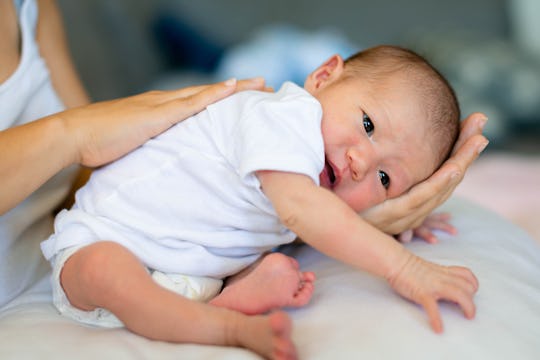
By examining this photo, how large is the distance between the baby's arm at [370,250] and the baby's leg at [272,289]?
0.17 feet

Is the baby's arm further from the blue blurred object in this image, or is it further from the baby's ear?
the blue blurred object

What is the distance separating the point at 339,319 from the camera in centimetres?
80

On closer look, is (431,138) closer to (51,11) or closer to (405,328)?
(405,328)

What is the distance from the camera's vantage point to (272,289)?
819 millimetres

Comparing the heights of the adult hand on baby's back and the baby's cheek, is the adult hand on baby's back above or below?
above

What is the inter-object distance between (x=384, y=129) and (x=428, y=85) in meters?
0.12

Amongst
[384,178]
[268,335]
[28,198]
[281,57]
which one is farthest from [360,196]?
[281,57]

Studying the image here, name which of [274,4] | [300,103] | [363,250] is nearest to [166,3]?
[274,4]

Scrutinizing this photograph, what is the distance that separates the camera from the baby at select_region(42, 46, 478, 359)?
80 centimetres

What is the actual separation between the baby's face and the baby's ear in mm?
71

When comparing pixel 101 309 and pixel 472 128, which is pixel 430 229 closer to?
pixel 472 128

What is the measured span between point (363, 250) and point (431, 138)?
0.29 meters

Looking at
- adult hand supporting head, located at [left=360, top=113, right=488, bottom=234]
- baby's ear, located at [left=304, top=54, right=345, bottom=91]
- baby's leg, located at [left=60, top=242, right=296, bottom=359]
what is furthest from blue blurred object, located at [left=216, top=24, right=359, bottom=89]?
baby's leg, located at [left=60, top=242, right=296, bottom=359]

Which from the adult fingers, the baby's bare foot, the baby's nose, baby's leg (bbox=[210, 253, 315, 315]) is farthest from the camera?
the adult fingers
